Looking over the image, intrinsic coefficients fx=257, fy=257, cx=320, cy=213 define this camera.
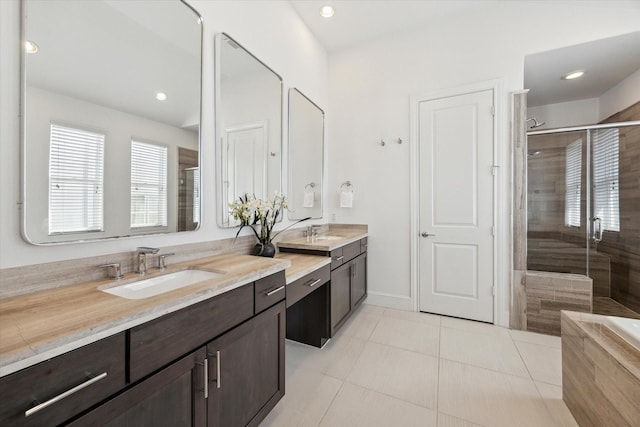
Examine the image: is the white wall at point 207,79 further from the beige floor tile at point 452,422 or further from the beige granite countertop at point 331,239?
the beige floor tile at point 452,422

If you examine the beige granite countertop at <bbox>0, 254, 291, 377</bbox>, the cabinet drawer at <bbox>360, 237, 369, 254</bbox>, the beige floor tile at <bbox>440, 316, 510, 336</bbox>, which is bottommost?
the beige floor tile at <bbox>440, 316, 510, 336</bbox>

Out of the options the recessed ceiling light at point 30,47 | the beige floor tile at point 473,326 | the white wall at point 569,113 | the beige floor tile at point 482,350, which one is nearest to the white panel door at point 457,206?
the beige floor tile at point 473,326

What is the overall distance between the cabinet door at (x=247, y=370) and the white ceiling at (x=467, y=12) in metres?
2.94

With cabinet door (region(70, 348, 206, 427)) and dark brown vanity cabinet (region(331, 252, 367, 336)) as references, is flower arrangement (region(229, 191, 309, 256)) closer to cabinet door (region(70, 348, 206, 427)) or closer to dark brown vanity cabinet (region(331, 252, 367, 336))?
dark brown vanity cabinet (region(331, 252, 367, 336))

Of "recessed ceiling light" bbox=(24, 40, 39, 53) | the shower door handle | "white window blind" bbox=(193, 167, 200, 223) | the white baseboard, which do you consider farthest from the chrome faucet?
the shower door handle

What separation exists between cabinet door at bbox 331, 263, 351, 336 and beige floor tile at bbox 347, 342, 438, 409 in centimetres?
33

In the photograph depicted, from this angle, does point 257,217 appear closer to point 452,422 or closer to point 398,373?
point 398,373

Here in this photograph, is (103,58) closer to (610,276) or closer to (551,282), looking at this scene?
(551,282)

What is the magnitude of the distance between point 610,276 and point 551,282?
4.08ft

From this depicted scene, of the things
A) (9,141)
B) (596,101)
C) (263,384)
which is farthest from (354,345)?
(596,101)

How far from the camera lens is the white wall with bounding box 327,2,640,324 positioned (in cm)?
240

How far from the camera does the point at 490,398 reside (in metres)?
1.60

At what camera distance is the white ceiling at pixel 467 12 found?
240cm

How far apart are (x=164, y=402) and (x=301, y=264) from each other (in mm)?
1089
